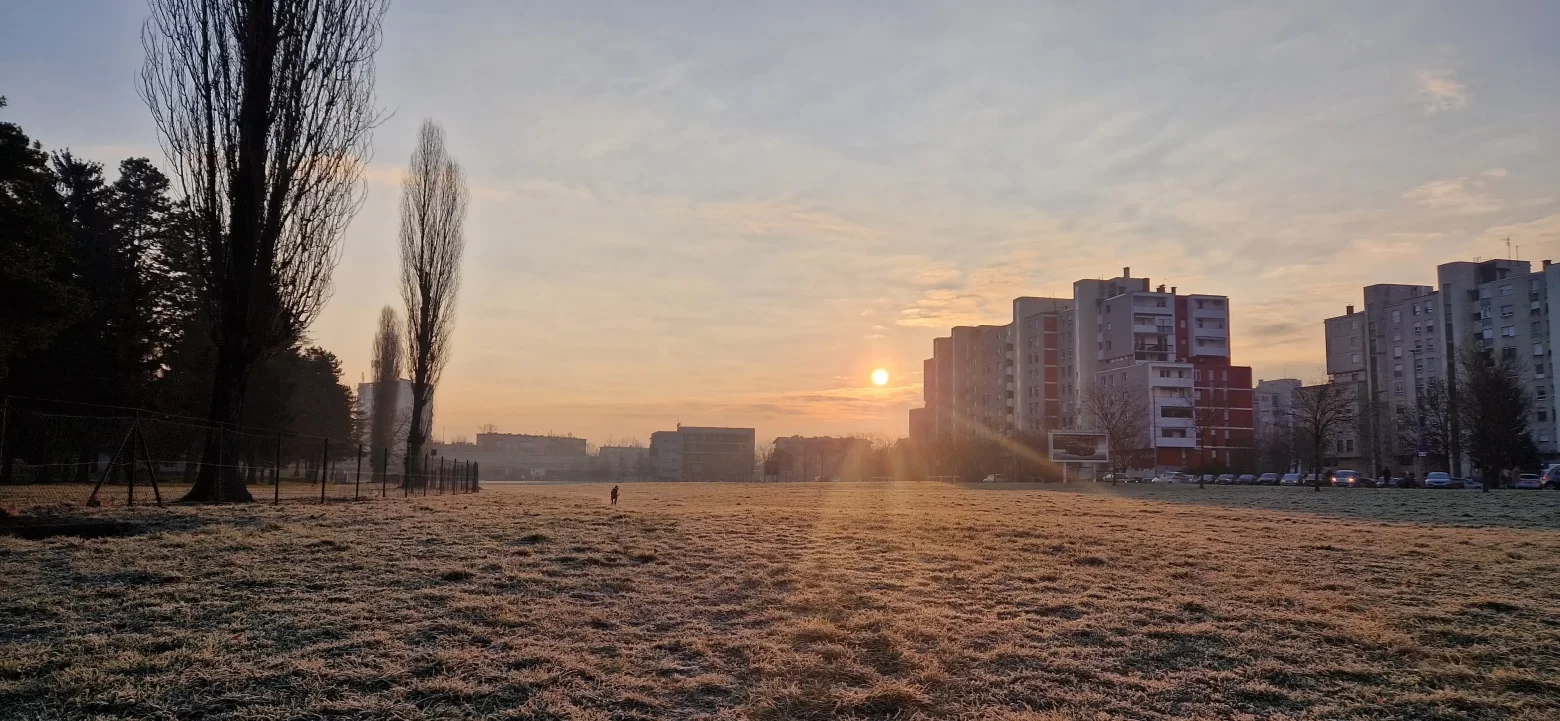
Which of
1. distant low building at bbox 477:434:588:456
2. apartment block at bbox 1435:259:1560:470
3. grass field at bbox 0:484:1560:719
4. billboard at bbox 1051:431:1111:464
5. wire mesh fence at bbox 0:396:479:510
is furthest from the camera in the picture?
distant low building at bbox 477:434:588:456

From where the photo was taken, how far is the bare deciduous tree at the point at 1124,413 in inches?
3024

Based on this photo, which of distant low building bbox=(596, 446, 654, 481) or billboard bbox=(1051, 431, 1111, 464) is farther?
distant low building bbox=(596, 446, 654, 481)

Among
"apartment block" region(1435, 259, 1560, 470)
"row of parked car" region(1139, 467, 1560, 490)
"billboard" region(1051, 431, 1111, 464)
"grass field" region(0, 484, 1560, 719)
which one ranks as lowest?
"row of parked car" region(1139, 467, 1560, 490)

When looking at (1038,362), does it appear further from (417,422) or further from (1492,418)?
(417,422)

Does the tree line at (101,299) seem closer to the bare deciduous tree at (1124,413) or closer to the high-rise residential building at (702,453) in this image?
the bare deciduous tree at (1124,413)

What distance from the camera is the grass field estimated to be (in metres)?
4.88

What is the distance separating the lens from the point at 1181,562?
1080 cm

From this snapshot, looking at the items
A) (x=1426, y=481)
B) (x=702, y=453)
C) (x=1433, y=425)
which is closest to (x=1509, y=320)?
(x=1433, y=425)

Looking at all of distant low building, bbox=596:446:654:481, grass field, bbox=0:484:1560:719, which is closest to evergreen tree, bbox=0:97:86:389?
grass field, bbox=0:484:1560:719

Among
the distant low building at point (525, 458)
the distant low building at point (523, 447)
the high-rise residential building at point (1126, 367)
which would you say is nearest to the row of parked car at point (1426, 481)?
the high-rise residential building at point (1126, 367)

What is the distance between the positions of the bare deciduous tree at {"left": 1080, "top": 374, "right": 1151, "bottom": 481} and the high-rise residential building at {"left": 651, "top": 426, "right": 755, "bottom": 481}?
6072 cm

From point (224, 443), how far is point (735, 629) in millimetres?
13651

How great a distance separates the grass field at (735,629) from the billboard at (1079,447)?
187 feet

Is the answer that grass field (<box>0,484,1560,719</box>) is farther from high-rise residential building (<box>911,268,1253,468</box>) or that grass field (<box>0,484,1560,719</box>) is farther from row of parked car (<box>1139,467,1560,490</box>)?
high-rise residential building (<box>911,268,1253,468</box>)
